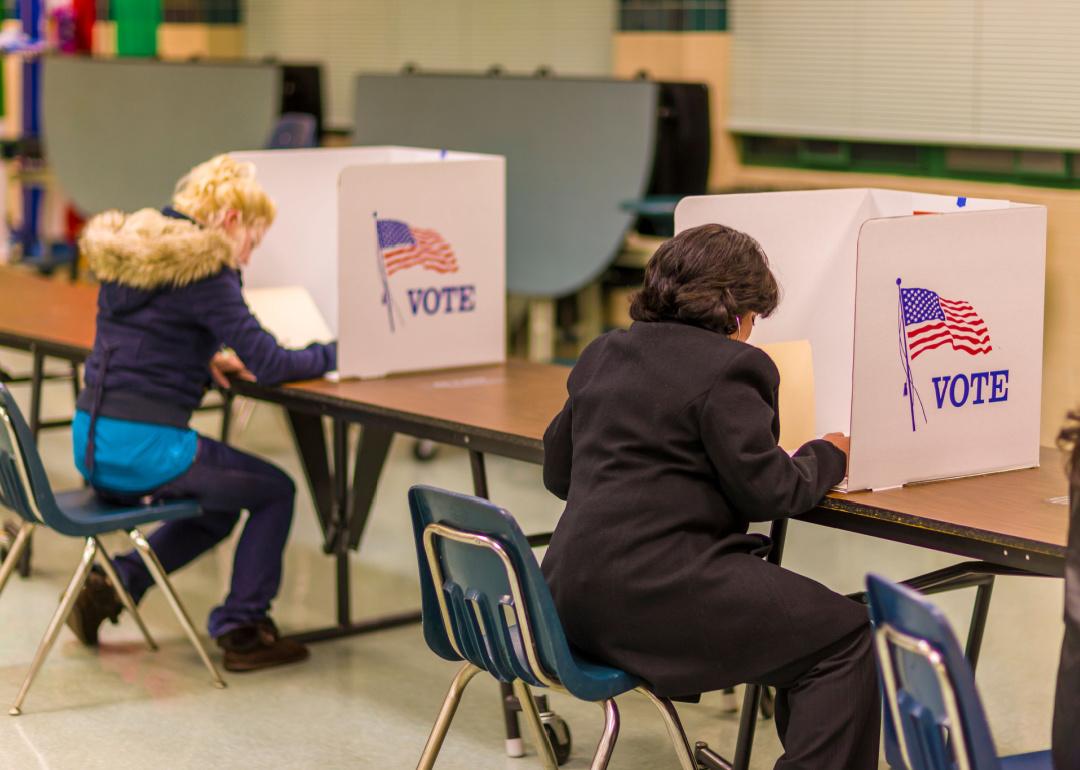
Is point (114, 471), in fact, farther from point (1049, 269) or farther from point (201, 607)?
point (1049, 269)

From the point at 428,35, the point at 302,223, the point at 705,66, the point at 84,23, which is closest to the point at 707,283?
the point at 302,223

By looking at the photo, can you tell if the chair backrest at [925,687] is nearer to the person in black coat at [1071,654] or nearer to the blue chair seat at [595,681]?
the person in black coat at [1071,654]

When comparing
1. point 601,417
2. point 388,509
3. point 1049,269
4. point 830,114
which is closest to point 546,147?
point 830,114

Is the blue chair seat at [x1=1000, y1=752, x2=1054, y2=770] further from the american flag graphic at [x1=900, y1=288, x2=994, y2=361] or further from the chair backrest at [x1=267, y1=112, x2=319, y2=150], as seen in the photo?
the chair backrest at [x1=267, y1=112, x2=319, y2=150]

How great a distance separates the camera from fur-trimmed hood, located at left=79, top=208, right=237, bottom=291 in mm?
3307

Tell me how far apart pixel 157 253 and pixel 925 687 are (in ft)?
6.68

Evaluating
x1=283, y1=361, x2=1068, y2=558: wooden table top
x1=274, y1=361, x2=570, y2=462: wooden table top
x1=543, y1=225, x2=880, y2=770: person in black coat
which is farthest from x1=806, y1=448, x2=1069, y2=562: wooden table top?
x1=274, y1=361, x2=570, y2=462: wooden table top

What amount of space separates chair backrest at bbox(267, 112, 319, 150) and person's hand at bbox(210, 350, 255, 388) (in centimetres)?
280

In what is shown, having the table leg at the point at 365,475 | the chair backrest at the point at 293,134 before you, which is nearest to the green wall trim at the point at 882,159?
the chair backrest at the point at 293,134

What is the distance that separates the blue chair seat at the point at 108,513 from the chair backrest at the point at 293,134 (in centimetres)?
302

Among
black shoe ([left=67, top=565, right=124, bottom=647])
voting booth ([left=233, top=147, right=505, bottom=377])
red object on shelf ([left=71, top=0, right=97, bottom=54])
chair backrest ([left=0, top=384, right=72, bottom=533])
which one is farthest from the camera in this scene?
red object on shelf ([left=71, top=0, right=97, bottom=54])

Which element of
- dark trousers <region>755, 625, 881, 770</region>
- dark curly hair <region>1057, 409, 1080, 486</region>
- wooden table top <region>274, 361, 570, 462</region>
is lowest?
dark trousers <region>755, 625, 881, 770</region>

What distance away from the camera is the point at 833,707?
2.32 m

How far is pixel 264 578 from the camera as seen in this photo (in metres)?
3.53
